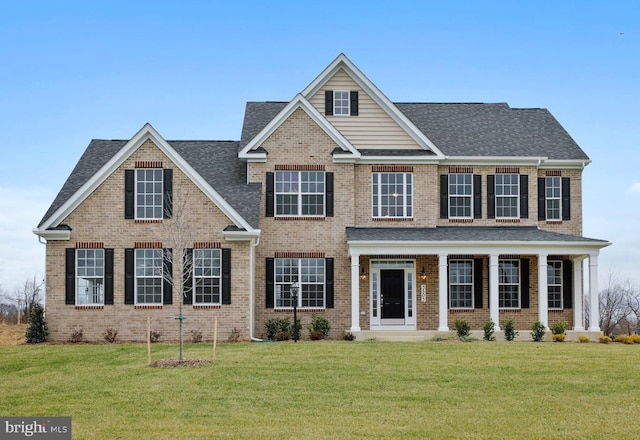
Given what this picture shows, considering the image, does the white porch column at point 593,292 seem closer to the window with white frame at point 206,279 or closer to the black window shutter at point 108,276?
the window with white frame at point 206,279

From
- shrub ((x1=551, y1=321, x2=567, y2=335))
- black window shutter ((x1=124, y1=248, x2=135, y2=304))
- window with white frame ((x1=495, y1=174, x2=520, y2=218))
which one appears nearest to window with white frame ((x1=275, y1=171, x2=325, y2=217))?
black window shutter ((x1=124, y1=248, x2=135, y2=304))

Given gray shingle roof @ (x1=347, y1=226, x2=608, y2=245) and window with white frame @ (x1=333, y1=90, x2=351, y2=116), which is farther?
window with white frame @ (x1=333, y1=90, x2=351, y2=116)

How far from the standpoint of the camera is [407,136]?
3100 cm

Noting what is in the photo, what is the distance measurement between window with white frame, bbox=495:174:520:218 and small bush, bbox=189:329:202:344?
40.7ft

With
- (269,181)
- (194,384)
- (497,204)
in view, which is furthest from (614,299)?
(194,384)

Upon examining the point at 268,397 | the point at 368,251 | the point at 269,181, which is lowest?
the point at 268,397

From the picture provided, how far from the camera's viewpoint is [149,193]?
27.3 metres

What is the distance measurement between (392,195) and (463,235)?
3.11m

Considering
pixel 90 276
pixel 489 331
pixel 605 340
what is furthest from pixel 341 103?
A: pixel 605 340

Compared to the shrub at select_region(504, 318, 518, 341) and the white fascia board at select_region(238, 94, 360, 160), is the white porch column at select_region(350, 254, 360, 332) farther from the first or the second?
the shrub at select_region(504, 318, 518, 341)

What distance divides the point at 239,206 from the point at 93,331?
6.39m

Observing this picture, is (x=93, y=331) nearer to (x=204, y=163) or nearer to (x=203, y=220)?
(x=203, y=220)

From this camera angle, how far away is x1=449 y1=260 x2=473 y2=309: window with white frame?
101 feet

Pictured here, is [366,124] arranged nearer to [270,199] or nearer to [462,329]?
[270,199]
